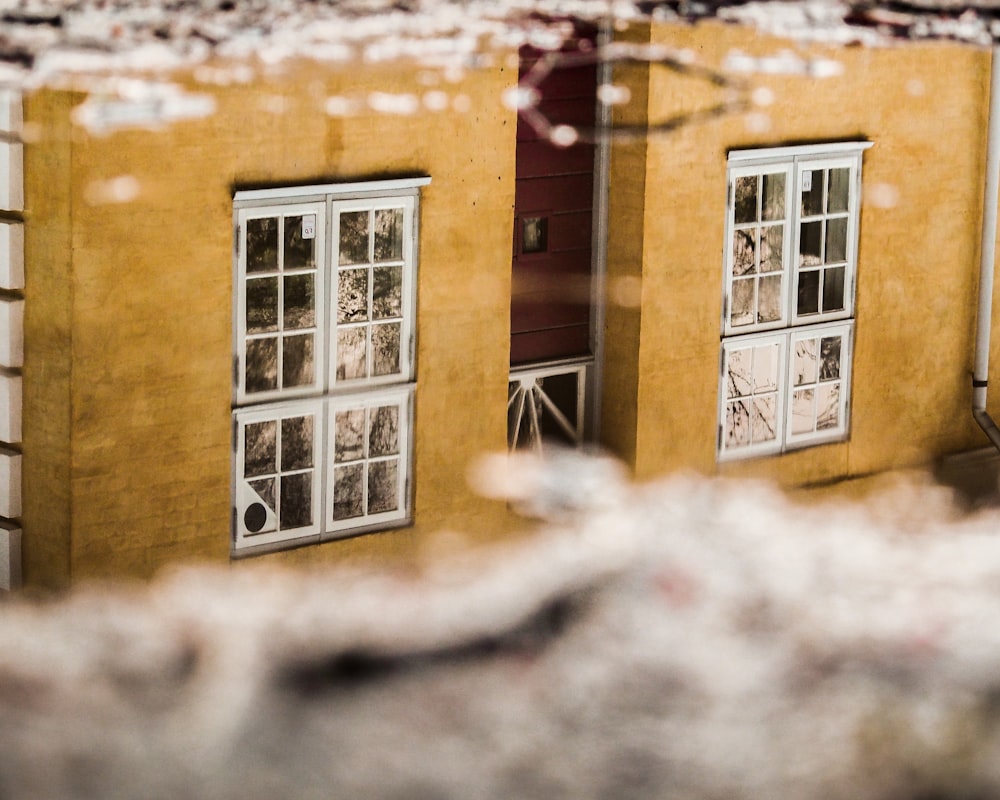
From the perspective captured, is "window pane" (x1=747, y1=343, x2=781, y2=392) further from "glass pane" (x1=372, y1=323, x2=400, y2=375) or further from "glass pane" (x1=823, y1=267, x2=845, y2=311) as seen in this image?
"glass pane" (x1=372, y1=323, x2=400, y2=375)

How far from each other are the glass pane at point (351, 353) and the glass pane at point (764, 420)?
2400mm

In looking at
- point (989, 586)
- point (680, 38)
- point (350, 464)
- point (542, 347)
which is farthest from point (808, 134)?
point (350, 464)

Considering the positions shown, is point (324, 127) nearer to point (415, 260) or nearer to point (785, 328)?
point (415, 260)

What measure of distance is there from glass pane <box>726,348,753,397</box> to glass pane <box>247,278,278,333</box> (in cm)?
268

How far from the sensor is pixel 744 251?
372 inches

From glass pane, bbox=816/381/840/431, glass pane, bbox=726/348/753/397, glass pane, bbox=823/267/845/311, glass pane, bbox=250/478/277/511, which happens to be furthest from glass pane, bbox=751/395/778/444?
glass pane, bbox=250/478/277/511

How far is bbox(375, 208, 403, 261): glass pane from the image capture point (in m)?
8.06

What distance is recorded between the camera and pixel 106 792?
265 inches

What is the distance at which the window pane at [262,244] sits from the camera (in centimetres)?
767

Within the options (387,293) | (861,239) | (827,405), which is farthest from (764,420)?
(387,293)

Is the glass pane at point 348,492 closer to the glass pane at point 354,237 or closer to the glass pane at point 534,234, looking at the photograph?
the glass pane at point 354,237

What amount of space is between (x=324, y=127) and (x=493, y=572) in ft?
7.15

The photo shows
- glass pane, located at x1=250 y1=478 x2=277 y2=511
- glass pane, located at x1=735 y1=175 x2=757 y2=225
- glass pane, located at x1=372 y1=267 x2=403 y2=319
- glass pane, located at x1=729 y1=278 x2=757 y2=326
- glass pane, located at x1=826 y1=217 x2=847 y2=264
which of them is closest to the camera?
glass pane, located at x1=250 y1=478 x2=277 y2=511

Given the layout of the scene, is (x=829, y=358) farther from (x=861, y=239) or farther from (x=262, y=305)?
(x=262, y=305)
